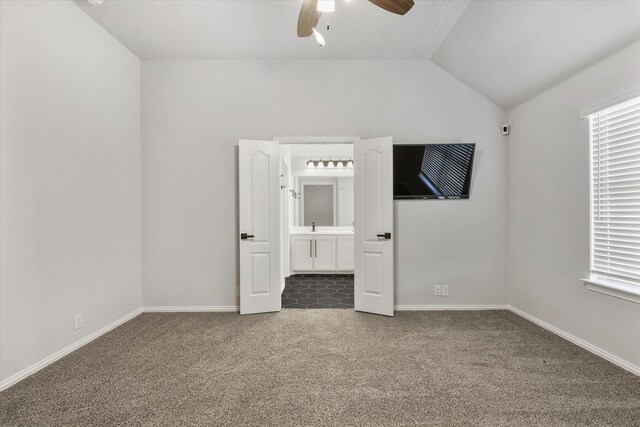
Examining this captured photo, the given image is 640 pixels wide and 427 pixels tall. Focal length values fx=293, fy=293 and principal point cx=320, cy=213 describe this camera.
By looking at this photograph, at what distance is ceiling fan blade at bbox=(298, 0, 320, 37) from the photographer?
1.88 meters

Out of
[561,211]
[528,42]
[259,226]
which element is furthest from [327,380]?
[528,42]

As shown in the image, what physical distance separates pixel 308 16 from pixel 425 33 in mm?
1764

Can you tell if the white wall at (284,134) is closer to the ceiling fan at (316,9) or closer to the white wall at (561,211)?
the white wall at (561,211)

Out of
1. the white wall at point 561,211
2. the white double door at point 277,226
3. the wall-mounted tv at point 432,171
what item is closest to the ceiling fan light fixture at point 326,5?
the white double door at point 277,226

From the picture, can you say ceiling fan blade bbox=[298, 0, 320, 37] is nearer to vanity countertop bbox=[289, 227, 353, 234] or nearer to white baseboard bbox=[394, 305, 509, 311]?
white baseboard bbox=[394, 305, 509, 311]

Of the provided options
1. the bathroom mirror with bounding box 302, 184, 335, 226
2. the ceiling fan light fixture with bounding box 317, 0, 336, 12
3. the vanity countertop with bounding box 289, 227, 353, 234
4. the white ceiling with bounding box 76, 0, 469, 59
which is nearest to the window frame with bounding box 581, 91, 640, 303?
the white ceiling with bounding box 76, 0, 469, 59

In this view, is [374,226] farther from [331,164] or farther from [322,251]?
[331,164]

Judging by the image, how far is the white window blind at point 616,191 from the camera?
88.1 inches

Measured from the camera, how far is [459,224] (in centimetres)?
366

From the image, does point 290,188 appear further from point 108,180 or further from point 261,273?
point 108,180

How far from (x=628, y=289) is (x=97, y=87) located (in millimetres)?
5041

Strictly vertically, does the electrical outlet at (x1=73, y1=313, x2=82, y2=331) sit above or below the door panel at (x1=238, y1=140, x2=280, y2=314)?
below

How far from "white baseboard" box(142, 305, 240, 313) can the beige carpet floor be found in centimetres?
52

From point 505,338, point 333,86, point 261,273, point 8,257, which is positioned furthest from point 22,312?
point 505,338
